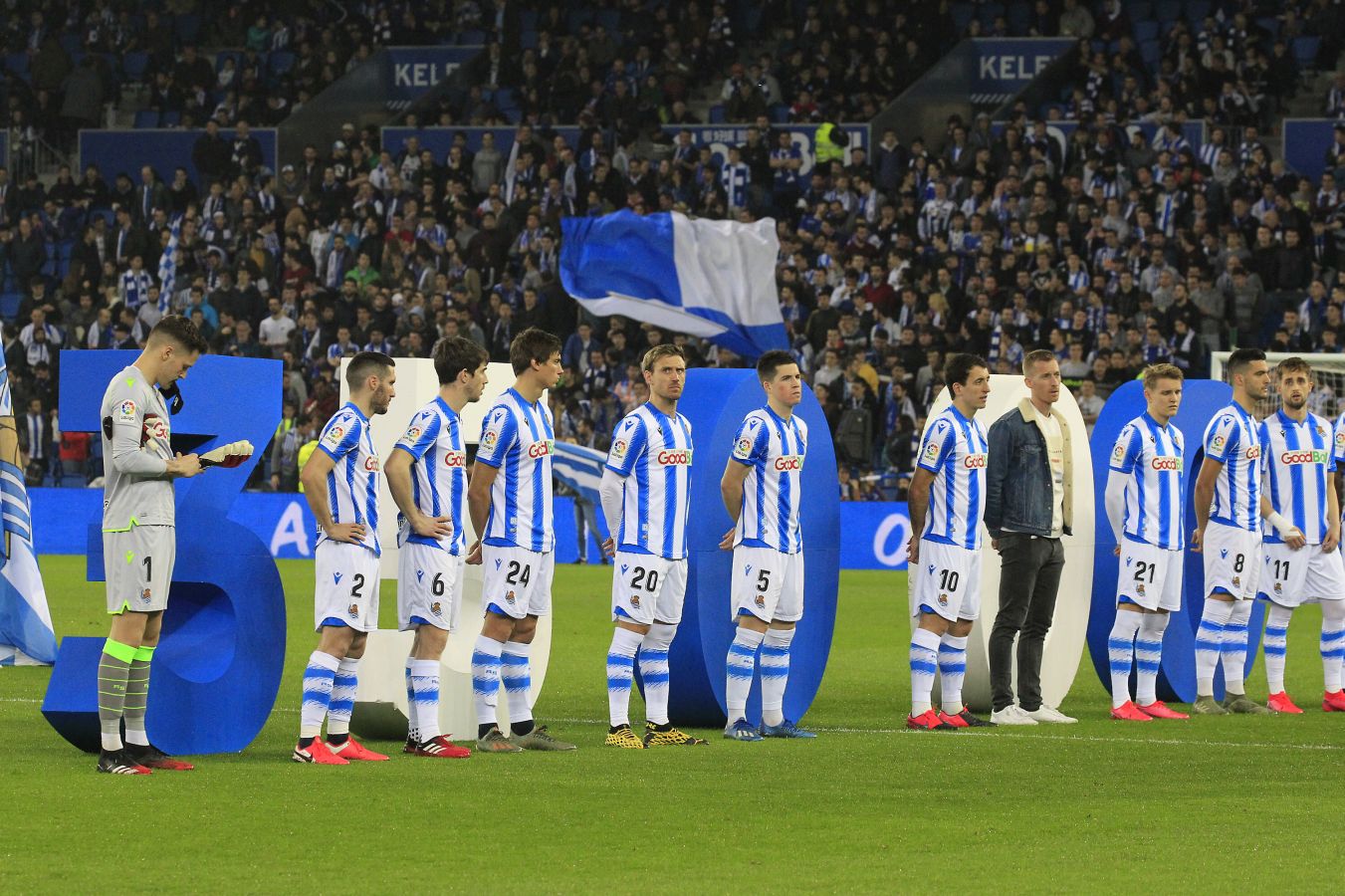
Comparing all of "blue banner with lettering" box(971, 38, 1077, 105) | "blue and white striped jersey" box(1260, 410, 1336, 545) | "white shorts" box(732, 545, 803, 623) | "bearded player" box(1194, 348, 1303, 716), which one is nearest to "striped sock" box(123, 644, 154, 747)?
"white shorts" box(732, 545, 803, 623)

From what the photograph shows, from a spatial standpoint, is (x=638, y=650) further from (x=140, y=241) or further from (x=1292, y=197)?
(x=140, y=241)

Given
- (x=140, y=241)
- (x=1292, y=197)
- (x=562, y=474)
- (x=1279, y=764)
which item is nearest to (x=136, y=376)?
(x=1279, y=764)

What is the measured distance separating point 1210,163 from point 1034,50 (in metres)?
4.98

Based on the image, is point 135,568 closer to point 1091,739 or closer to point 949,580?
point 949,580

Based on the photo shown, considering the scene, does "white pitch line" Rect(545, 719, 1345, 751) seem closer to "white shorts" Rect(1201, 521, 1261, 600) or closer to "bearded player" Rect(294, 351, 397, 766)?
"white shorts" Rect(1201, 521, 1261, 600)

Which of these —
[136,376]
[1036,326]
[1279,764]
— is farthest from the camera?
[1036,326]

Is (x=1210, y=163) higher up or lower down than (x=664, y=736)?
higher up

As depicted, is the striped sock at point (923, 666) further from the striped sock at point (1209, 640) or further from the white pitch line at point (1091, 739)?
the striped sock at point (1209, 640)

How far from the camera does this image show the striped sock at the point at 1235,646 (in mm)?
11664

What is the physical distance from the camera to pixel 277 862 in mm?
6289

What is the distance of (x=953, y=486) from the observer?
10578mm

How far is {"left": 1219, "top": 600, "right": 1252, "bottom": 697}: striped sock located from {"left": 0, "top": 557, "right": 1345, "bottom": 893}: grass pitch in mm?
860

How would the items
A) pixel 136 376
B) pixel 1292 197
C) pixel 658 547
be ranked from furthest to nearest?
pixel 1292 197 → pixel 658 547 → pixel 136 376

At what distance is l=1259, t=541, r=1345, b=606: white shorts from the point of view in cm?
1178
